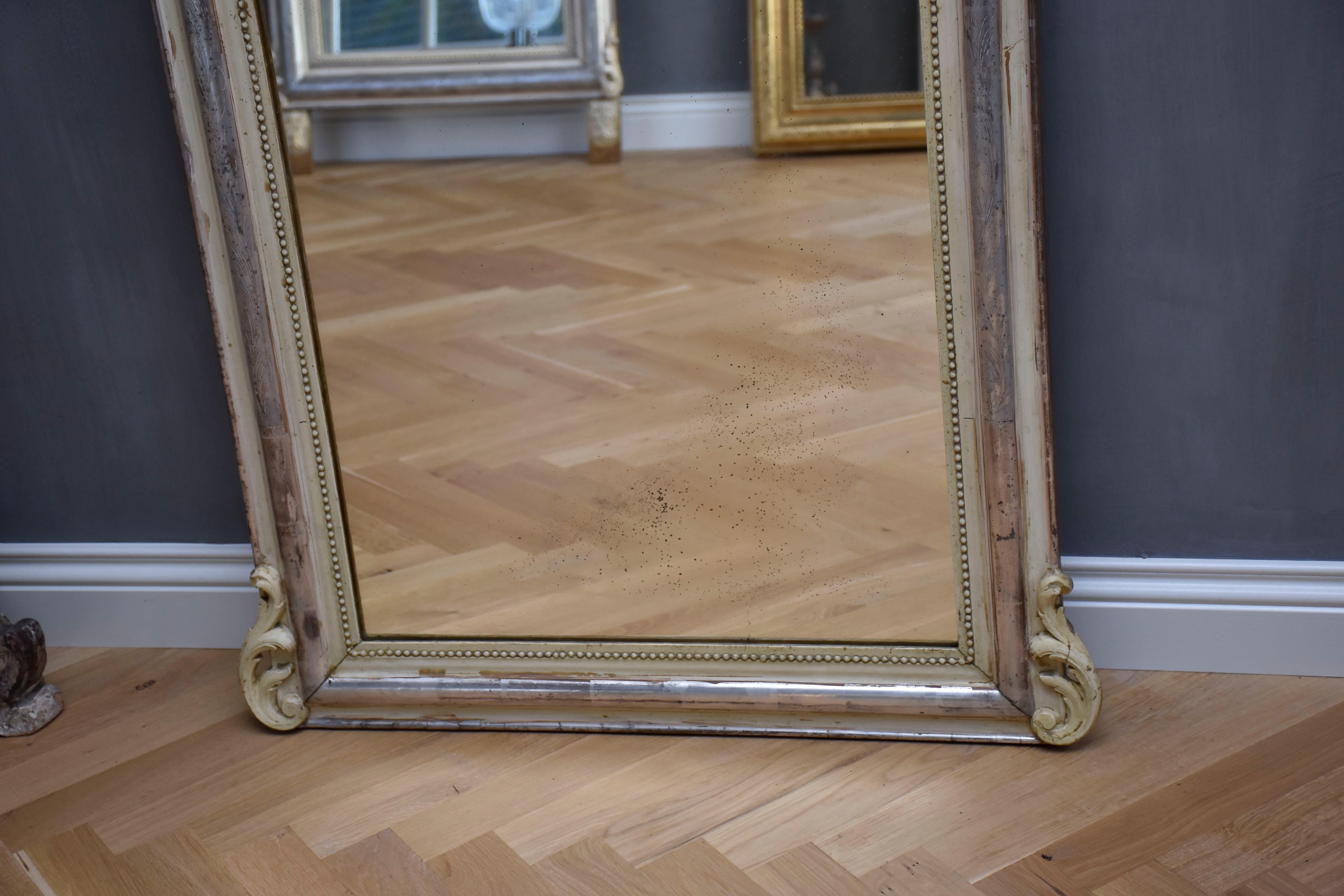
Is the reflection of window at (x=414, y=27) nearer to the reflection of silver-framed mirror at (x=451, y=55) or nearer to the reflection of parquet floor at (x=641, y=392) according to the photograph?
the reflection of silver-framed mirror at (x=451, y=55)

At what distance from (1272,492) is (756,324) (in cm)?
64

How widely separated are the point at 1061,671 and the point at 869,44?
720 mm

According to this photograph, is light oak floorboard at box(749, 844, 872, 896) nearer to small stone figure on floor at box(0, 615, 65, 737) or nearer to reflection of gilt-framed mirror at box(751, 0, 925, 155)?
reflection of gilt-framed mirror at box(751, 0, 925, 155)

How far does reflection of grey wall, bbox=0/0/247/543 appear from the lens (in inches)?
64.8

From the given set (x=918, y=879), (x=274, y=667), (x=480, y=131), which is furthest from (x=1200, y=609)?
(x=274, y=667)

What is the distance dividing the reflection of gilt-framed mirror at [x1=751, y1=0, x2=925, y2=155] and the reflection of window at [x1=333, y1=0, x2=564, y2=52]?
9.6 inches

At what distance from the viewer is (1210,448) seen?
1.58 meters

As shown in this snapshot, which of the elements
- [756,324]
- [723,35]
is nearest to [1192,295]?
[756,324]

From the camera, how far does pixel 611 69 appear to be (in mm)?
1501

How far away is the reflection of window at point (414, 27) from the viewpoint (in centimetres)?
151

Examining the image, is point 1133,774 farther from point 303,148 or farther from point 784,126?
point 303,148

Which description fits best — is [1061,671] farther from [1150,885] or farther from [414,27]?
[414,27]

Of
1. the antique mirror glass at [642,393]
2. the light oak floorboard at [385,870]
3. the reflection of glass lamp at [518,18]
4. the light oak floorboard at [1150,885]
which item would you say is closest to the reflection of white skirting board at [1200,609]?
the antique mirror glass at [642,393]

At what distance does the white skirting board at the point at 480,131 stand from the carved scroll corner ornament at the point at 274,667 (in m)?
0.52
